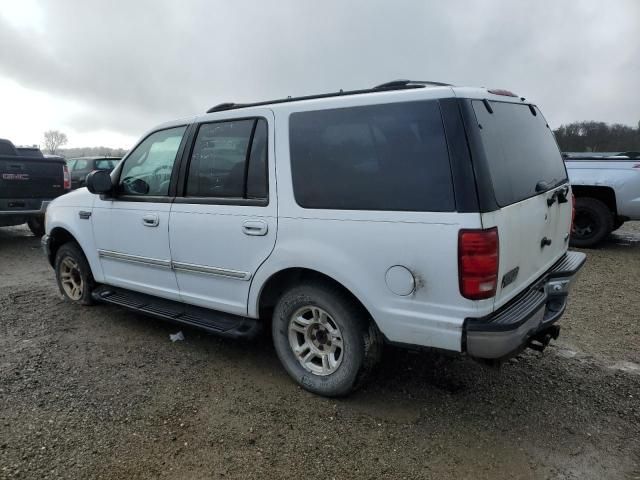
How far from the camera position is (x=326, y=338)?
321cm

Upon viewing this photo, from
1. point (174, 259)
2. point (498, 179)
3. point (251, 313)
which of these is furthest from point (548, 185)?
point (174, 259)

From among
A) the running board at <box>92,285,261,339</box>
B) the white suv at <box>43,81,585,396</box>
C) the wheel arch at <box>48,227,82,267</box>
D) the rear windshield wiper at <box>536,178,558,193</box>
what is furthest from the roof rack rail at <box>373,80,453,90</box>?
the wheel arch at <box>48,227,82,267</box>

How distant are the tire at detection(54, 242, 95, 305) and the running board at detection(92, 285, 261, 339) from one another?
7.9 inches

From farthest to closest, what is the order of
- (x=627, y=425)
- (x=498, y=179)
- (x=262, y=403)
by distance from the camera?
(x=262, y=403)
(x=627, y=425)
(x=498, y=179)

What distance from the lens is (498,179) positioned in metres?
2.62

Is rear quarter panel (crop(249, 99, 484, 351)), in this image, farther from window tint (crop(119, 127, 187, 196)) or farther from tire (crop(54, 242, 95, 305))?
tire (crop(54, 242, 95, 305))

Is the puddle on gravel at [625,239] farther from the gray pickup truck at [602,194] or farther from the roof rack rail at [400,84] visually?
the roof rack rail at [400,84]

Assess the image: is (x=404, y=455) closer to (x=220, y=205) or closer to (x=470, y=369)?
(x=470, y=369)

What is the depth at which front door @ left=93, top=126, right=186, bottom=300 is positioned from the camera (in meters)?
3.85

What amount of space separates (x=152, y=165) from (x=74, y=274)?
181 centimetres

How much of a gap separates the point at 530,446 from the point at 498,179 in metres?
1.52

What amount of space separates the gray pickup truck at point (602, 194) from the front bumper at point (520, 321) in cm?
521

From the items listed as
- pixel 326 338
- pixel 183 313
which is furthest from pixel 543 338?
Result: pixel 183 313

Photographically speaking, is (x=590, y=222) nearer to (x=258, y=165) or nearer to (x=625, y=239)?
(x=625, y=239)
